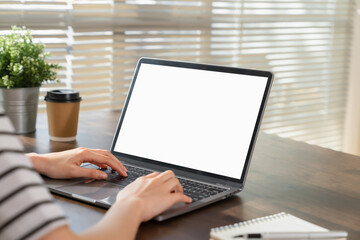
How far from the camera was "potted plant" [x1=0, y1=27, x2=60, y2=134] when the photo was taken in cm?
153

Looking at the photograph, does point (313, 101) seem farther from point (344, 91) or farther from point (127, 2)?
point (127, 2)

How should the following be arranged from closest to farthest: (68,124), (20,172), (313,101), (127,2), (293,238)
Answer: (20,172) < (293,238) < (68,124) < (127,2) < (313,101)

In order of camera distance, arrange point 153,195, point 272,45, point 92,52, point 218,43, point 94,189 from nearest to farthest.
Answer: point 153,195 → point 94,189 → point 92,52 → point 218,43 → point 272,45

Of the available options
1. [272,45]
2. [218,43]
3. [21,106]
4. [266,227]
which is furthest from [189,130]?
[272,45]

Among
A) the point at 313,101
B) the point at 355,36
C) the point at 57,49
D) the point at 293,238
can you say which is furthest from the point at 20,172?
the point at 355,36

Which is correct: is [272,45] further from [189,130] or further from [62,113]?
[189,130]

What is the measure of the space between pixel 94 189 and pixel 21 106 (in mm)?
596

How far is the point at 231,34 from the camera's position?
3.12 metres

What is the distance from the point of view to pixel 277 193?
3.61ft

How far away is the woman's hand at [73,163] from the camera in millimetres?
1124

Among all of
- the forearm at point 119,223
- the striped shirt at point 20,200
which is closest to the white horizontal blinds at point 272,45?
the forearm at point 119,223

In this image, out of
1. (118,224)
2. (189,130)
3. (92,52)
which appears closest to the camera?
(118,224)

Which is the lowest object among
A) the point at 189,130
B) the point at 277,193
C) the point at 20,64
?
the point at 277,193

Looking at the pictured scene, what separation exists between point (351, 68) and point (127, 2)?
1941mm
